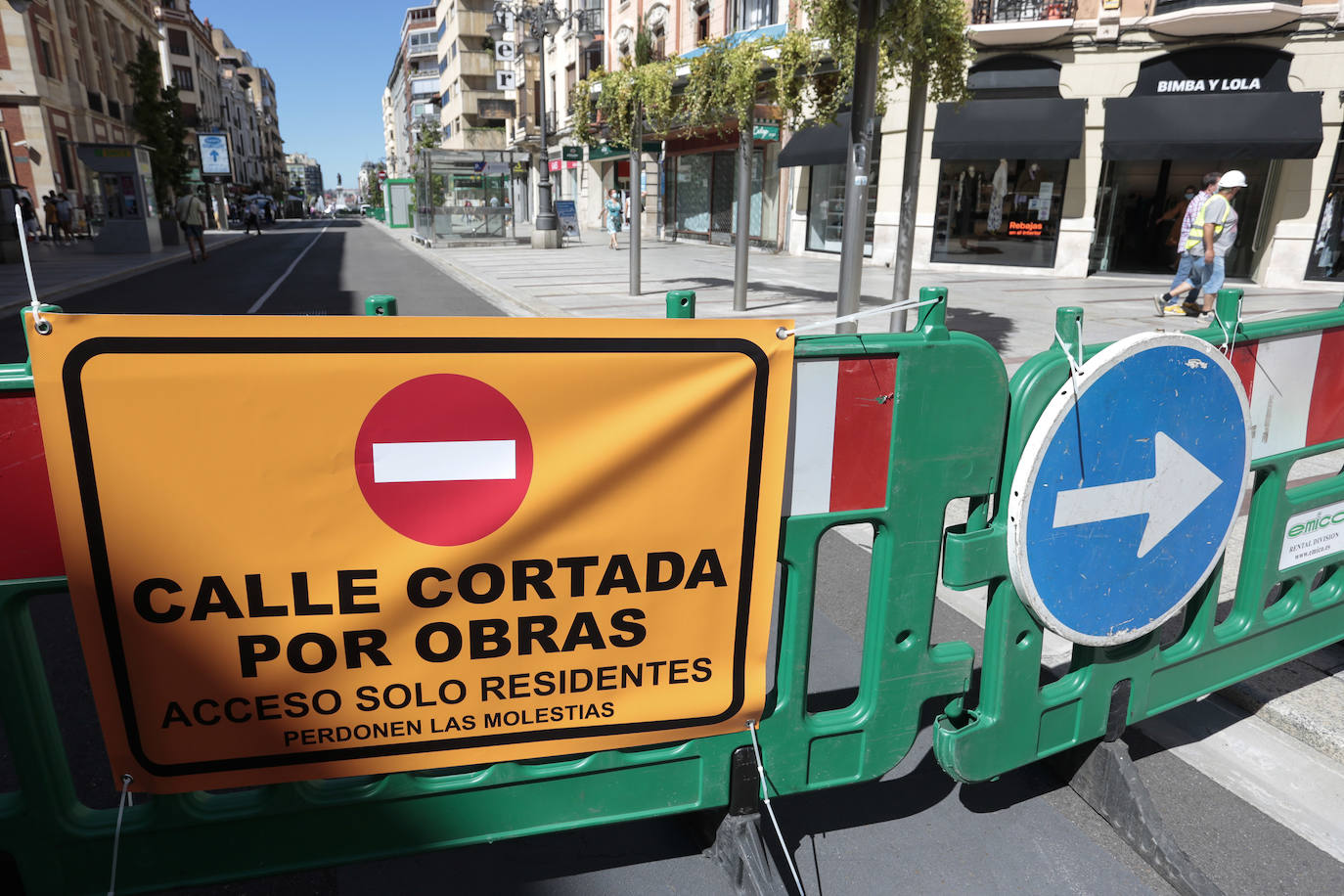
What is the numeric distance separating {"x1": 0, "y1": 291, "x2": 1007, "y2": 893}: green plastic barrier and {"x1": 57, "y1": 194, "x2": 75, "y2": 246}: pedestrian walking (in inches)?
1304

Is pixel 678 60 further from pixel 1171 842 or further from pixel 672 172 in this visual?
pixel 672 172

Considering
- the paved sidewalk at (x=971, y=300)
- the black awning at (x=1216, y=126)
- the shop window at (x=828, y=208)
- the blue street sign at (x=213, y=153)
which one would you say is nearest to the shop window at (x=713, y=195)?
the shop window at (x=828, y=208)

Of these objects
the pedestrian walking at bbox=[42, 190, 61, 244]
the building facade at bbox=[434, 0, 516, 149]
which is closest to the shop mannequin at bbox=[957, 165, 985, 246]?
the pedestrian walking at bbox=[42, 190, 61, 244]

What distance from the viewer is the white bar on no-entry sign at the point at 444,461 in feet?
5.64

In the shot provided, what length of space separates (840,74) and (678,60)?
12.8 feet

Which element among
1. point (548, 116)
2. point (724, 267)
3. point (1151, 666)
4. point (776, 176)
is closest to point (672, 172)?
point (776, 176)

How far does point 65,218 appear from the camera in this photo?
28.1m

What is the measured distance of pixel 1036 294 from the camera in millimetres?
15188

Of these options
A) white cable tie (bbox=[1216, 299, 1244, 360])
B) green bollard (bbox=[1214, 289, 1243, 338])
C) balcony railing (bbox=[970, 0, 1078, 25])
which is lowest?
white cable tie (bbox=[1216, 299, 1244, 360])

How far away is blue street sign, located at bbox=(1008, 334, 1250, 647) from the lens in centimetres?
210

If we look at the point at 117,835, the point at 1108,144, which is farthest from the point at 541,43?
the point at 117,835

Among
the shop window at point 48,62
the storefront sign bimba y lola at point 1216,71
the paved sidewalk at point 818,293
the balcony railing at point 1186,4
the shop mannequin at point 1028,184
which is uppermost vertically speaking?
the shop window at point 48,62

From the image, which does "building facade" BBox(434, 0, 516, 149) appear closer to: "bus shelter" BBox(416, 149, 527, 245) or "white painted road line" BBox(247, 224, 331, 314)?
"bus shelter" BBox(416, 149, 527, 245)

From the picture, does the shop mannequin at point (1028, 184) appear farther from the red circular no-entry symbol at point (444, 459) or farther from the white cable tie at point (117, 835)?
the white cable tie at point (117, 835)
